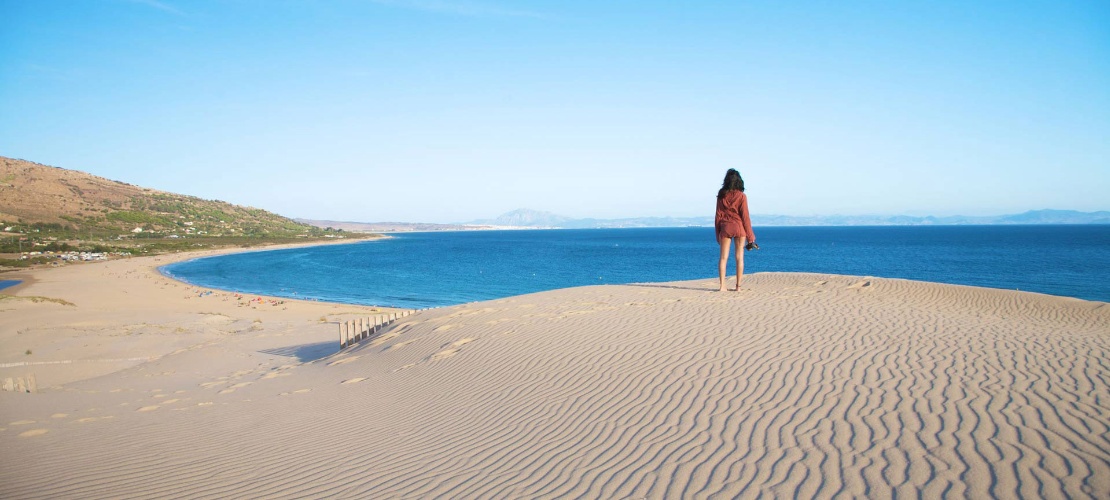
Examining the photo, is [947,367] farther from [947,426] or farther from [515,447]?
[515,447]

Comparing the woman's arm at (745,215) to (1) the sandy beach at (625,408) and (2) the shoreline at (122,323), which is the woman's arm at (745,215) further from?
(2) the shoreline at (122,323)

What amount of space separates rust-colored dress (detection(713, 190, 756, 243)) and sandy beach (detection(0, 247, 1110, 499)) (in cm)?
156

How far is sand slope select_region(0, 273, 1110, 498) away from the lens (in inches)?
179


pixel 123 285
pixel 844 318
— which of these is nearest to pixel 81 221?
pixel 123 285

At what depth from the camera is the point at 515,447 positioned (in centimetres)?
571

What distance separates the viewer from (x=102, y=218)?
83.5 meters

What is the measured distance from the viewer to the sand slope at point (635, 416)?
4559 millimetres

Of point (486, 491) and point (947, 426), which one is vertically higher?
point (947, 426)

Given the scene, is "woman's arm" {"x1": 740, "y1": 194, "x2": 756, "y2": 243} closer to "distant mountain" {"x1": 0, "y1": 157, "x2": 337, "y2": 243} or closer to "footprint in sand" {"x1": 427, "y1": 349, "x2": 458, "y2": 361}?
"footprint in sand" {"x1": 427, "y1": 349, "x2": 458, "y2": 361}

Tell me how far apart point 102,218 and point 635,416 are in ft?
338

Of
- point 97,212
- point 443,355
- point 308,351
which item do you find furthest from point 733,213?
point 97,212

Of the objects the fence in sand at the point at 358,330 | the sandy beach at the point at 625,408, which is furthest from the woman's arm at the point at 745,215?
the fence in sand at the point at 358,330

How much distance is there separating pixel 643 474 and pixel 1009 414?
11.6 ft

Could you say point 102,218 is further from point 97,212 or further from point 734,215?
point 734,215
